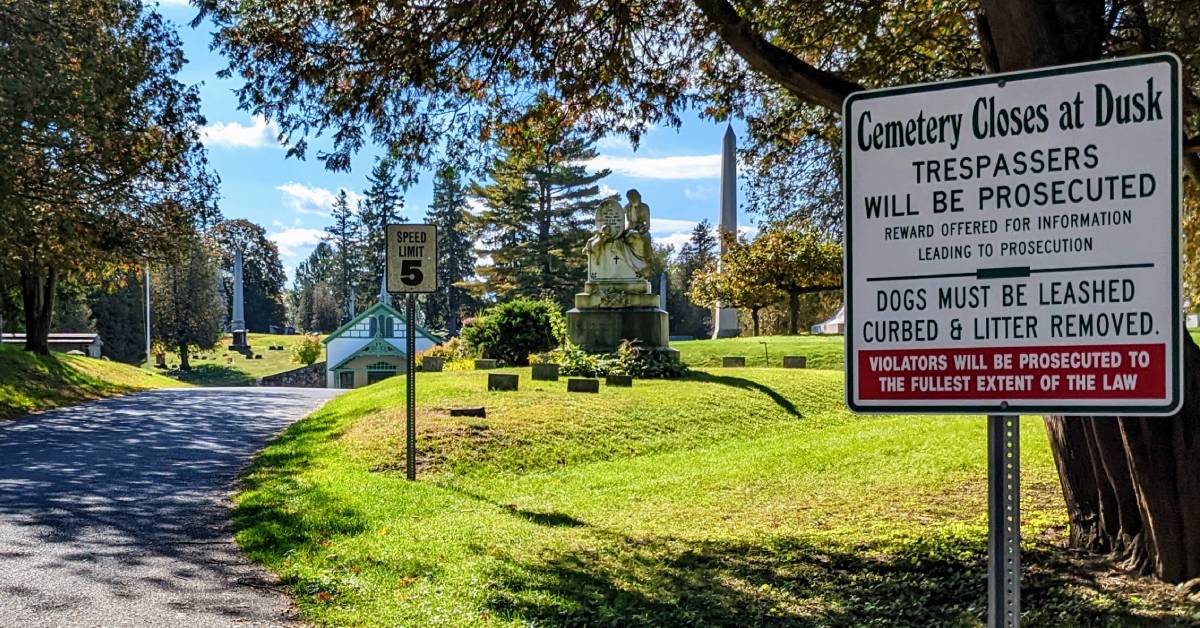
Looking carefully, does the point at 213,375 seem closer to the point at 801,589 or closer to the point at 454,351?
the point at 454,351

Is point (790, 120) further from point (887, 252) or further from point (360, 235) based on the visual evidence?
point (360, 235)

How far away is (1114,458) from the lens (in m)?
5.00

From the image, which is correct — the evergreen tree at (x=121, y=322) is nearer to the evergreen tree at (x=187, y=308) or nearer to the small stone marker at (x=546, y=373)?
the evergreen tree at (x=187, y=308)

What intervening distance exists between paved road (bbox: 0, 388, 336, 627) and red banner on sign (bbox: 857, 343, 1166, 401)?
12.9 ft

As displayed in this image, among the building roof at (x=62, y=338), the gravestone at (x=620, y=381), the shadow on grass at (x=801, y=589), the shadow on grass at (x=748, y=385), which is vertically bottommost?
the shadow on grass at (x=801, y=589)

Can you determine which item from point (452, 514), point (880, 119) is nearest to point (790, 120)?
point (452, 514)

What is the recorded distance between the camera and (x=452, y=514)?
8367 millimetres

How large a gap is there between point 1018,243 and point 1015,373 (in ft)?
1.16

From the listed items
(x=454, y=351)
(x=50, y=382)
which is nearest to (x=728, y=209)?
(x=454, y=351)

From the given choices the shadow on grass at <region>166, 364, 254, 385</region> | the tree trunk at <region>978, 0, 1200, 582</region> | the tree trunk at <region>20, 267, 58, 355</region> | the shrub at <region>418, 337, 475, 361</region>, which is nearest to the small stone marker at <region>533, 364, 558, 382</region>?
the shrub at <region>418, 337, 475, 361</region>

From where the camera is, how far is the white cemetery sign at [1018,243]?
2355 millimetres

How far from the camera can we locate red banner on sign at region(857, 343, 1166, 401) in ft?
7.74

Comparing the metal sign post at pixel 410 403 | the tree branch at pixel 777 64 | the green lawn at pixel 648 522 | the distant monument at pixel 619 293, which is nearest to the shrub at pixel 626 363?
the distant monument at pixel 619 293

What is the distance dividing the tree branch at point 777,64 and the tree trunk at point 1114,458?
98 centimetres
